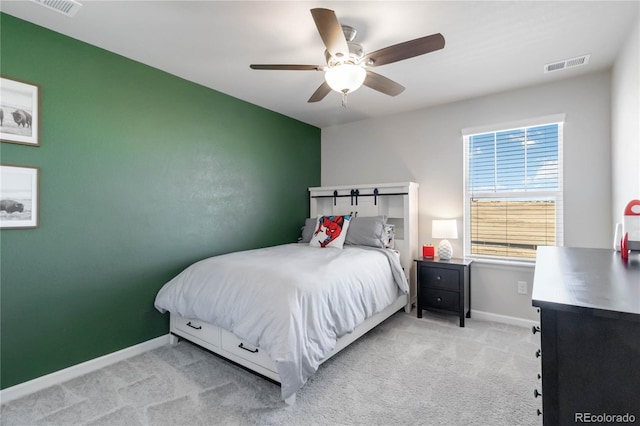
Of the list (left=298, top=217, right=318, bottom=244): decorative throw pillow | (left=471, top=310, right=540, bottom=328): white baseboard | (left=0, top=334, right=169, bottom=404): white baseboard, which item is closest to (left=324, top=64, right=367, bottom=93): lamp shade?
(left=298, top=217, right=318, bottom=244): decorative throw pillow

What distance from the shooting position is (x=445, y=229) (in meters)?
3.38

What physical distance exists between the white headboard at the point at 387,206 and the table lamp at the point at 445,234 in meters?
0.31

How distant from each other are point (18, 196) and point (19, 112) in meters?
0.56

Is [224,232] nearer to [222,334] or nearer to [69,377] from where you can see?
[222,334]

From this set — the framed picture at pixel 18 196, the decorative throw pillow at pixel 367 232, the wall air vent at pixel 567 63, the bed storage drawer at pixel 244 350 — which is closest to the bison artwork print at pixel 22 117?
the framed picture at pixel 18 196

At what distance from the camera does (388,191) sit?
381 centimetres

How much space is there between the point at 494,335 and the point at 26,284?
151 inches

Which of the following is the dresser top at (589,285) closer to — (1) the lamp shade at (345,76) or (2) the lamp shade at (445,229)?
(1) the lamp shade at (345,76)

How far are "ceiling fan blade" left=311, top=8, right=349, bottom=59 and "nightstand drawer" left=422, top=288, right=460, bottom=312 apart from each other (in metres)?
2.54

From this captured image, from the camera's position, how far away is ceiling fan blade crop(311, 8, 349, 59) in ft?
5.07

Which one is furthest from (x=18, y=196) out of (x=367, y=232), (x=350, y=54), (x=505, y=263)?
(x=505, y=263)

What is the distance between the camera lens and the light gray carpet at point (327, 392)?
1779 millimetres

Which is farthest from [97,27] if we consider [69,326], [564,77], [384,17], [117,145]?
[564,77]

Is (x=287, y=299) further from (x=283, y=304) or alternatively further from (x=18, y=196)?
(x=18, y=196)
